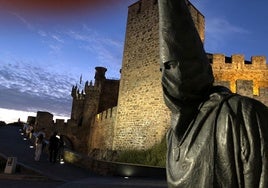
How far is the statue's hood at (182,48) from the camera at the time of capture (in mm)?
1434

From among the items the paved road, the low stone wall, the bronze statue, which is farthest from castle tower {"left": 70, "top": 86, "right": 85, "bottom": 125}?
the bronze statue

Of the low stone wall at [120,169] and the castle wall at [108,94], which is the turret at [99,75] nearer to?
the castle wall at [108,94]

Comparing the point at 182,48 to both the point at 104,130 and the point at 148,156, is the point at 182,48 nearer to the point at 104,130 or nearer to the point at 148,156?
the point at 148,156

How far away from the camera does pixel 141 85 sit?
19688mm

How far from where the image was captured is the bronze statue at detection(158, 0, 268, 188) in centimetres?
128

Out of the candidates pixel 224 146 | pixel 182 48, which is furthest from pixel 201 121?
pixel 182 48

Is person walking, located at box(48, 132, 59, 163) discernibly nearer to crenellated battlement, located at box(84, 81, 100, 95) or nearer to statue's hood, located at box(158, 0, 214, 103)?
statue's hood, located at box(158, 0, 214, 103)

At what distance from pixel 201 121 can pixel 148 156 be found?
51.1 feet

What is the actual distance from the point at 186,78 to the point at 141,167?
11.2m

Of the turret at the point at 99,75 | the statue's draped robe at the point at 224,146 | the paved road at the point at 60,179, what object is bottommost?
the paved road at the point at 60,179

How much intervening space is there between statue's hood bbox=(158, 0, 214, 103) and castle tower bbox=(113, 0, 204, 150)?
16219 millimetres

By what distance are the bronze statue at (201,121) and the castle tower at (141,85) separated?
16154 mm

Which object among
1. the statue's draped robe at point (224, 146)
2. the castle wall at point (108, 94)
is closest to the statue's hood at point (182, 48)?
the statue's draped robe at point (224, 146)

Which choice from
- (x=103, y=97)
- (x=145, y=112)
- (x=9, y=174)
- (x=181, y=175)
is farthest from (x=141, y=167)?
(x=103, y=97)
